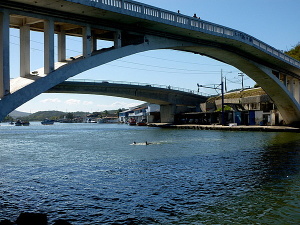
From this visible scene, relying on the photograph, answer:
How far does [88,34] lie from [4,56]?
21.1 feet

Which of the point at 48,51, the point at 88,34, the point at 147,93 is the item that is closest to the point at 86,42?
the point at 88,34

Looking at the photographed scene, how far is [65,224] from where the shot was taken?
10.3m

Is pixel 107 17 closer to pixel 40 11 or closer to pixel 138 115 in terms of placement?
pixel 40 11

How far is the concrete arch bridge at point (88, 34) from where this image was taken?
18109mm

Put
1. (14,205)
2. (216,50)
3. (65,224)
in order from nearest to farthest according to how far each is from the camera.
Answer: (65,224), (14,205), (216,50)

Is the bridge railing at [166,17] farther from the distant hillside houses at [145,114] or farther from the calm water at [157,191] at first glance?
the distant hillside houses at [145,114]

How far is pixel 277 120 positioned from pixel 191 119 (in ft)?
134

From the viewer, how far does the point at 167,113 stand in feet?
342

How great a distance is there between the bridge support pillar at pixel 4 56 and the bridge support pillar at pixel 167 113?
85.7 m

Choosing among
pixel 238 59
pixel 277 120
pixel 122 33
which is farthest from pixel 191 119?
pixel 122 33

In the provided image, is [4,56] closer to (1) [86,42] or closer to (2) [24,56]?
(2) [24,56]

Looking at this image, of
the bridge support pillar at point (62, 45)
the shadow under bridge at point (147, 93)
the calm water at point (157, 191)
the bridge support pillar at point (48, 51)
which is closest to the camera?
the calm water at point (157, 191)

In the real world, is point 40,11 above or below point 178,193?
above

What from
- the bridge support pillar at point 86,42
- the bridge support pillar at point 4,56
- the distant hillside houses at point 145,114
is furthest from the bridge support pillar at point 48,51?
the distant hillside houses at point 145,114
